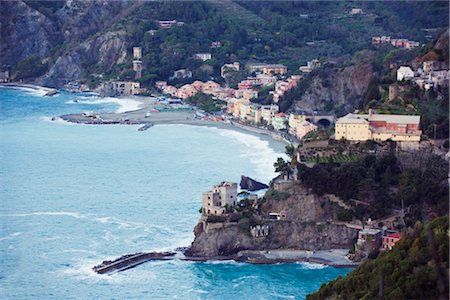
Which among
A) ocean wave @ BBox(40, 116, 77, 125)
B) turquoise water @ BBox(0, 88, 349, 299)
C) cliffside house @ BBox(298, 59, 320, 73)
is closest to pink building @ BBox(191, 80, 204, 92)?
cliffside house @ BBox(298, 59, 320, 73)

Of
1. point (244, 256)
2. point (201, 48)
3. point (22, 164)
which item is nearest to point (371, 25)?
point (201, 48)

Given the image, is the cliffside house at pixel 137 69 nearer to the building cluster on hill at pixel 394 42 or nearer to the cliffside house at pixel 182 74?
the cliffside house at pixel 182 74

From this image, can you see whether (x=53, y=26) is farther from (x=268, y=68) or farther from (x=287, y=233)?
(x=287, y=233)

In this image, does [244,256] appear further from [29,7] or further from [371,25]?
[29,7]

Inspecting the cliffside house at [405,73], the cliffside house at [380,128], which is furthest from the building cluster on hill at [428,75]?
the cliffside house at [380,128]

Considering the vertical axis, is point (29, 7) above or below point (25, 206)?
above

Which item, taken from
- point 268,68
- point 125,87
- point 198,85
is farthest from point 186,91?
point 125,87
